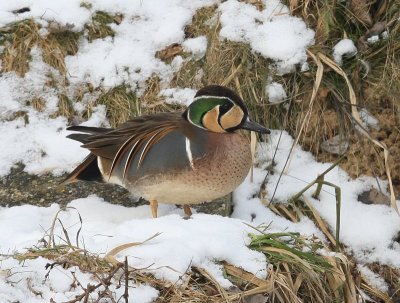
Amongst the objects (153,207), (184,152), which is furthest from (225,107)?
(153,207)

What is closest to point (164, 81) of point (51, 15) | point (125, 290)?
point (51, 15)

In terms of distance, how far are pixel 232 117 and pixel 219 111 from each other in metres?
0.07

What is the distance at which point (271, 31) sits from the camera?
4230 millimetres

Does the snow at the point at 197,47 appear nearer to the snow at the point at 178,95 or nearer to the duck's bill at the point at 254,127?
the snow at the point at 178,95

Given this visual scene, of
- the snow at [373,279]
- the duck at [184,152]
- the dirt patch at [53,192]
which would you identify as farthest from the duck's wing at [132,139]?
the snow at [373,279]

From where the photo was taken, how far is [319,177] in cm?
387

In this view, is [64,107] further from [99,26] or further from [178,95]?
[178,95]

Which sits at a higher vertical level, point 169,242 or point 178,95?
point 178,95

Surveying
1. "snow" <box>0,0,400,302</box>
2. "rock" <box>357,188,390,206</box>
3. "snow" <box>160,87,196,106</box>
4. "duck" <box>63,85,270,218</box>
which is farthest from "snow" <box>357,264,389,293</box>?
"snow" <box>160,87,196,106</box>

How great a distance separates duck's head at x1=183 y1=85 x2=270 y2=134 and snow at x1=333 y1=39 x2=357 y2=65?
761 mm

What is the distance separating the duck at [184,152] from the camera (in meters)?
3.49

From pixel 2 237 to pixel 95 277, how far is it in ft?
2.74

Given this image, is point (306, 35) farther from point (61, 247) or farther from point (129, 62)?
point (61, 247)

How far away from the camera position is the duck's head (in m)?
3.57
